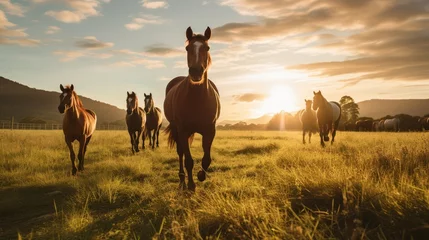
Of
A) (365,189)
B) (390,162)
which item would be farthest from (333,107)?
(365,189)

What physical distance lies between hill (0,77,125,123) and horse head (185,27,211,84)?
14247 cm

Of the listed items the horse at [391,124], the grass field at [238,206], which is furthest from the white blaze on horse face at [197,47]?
the horse at [391,124]

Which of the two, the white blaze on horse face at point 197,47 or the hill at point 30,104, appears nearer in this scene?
the white blaze on horse face at point 197,47

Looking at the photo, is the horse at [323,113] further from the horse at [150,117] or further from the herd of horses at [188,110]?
the horse at [150,117]

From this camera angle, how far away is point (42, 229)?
13.4 feet

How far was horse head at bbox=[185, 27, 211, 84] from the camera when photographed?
4.95m

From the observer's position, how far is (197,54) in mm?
5066

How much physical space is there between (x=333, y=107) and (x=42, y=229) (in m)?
14.9

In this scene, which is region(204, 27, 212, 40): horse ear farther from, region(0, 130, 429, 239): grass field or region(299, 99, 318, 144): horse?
region(299, 99, 318, 144): horse

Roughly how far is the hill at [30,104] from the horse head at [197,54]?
467ft

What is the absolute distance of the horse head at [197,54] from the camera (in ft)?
16.2

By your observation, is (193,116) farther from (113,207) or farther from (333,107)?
(333,107)

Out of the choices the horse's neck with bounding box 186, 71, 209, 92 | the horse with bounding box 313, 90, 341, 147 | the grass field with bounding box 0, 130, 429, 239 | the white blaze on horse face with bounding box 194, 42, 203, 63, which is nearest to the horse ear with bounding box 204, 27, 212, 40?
the white blaze on horse face with bounding box 194, 42, 203, 63

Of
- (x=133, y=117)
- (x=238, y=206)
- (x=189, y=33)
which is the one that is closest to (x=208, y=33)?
(x=189, y=33)
